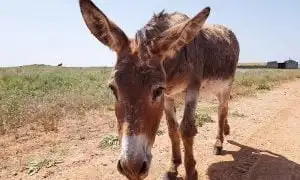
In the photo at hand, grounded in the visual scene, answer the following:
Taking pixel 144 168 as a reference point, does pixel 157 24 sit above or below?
above

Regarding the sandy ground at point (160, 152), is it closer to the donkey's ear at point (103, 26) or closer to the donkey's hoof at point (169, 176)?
the donkey's hoof at point (169, 176)

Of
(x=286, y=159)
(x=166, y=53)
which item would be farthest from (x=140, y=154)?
(x=286, y=159)

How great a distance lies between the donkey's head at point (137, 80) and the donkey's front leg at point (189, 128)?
46.7 inches

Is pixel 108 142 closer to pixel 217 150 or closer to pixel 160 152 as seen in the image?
pixel 160 152

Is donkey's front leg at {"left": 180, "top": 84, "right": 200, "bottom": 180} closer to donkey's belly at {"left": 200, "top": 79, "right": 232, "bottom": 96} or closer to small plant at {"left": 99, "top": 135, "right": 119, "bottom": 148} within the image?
donkey's belly at {"left": 200, "top": 79, "right": 232, "bottom": 96}

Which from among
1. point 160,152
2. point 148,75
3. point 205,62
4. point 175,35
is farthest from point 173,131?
point 148,75

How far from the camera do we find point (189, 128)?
4.85 metres

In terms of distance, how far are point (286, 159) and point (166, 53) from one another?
379 cm

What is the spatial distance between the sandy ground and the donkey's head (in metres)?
2.44

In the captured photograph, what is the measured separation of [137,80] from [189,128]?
1.76 m

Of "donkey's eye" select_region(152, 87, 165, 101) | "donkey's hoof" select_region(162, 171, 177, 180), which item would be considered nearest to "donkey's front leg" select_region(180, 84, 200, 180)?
"donkey's hoof" select_region(162, 171, 177, 180)

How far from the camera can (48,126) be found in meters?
8.13

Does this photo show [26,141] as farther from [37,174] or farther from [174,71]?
[174,71]

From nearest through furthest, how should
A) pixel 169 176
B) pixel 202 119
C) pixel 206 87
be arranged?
pixel 169 176 → pixel 206 87 → pixel 202 119
